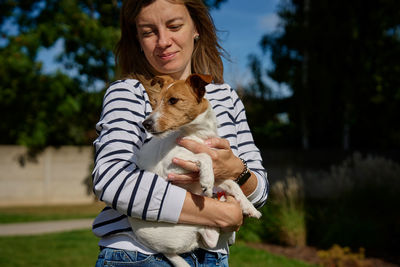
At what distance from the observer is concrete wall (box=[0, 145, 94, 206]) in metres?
15.8

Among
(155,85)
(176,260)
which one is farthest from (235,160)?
(155,85)

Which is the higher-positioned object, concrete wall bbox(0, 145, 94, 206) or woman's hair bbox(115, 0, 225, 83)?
woman's hair bbox(115, 0, 225, 83)

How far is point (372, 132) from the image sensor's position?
18953 mm

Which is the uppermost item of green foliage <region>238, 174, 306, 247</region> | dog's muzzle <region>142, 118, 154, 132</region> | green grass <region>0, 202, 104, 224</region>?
dog's muzzle <region>142, 118, 154, 132</region>

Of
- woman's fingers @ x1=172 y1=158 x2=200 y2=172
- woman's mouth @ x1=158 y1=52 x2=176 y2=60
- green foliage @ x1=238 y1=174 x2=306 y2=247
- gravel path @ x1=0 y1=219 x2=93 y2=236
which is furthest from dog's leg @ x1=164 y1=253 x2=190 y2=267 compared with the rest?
gravel path @ x1=0 y1=219 x2=93 y2=236

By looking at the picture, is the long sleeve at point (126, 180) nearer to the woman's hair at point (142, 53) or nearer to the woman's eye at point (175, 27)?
the woman's hair at point (142, 53)

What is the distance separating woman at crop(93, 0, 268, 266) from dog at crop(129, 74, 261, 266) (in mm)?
60

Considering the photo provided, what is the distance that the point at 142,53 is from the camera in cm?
278

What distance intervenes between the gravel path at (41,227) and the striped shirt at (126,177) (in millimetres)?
9133

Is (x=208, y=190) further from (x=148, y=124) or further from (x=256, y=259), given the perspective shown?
(x=256, y=259)

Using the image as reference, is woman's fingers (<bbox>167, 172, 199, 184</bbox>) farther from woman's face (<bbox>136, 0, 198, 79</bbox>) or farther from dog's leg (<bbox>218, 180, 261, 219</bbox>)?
woman's face (<bbox>136, 0, 198, 79</bbox>)

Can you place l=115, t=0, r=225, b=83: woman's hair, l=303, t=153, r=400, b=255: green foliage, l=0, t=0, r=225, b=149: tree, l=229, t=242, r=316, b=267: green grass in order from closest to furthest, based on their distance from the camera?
l=115, t=0, r=225, b=83: woman's hair
l=229, t=242, r=316, b=267: green grass
l=303, t=153, r=400, b=255: green foliage
l=0, t=0, r=225, b=149: tree

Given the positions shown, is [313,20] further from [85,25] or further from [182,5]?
[182,5]

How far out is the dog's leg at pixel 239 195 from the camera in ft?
7.36
